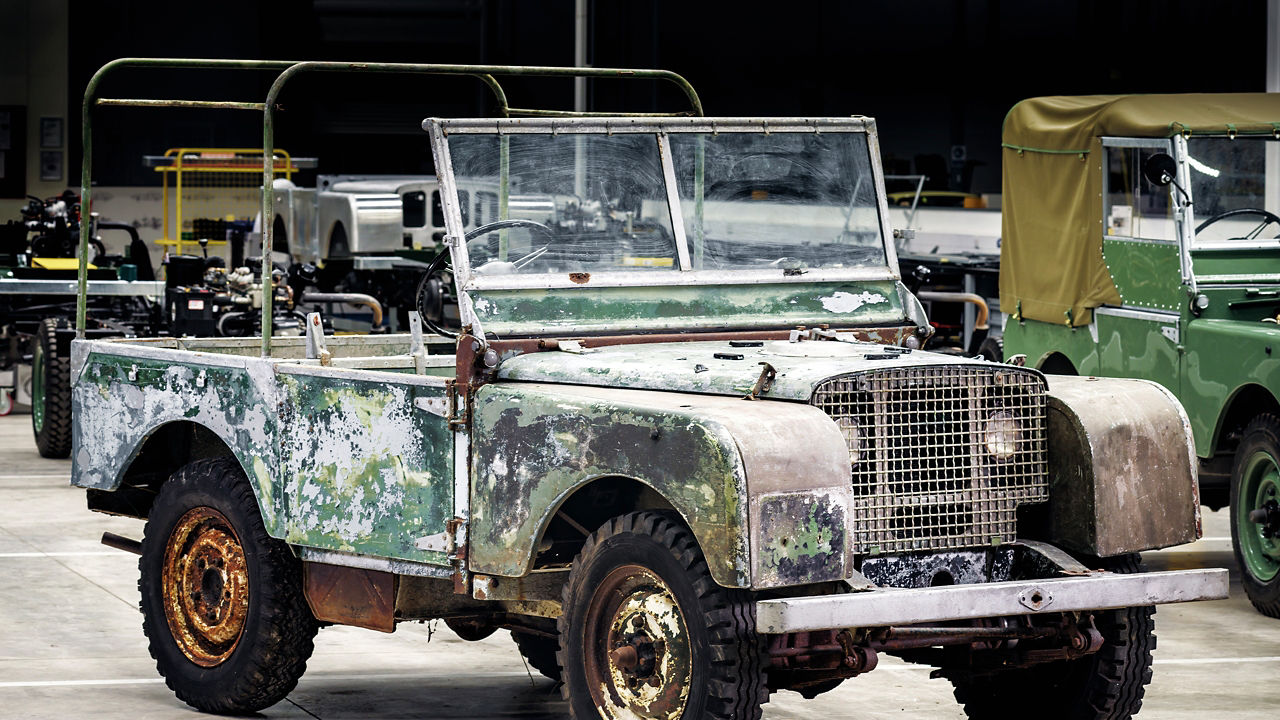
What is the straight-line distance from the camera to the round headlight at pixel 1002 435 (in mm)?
6199

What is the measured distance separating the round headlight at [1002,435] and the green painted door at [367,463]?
5.52ft

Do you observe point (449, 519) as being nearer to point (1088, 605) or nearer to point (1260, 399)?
point (1088, 605)

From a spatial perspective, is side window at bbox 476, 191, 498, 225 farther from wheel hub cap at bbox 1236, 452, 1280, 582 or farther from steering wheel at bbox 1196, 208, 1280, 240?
steering wheel at bbox 1196, 208, 1280, 240

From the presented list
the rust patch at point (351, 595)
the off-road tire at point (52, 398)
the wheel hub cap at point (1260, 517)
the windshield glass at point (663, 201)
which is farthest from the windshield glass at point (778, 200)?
the off-road tire at point (52, 398)

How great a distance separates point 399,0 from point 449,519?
26.7m

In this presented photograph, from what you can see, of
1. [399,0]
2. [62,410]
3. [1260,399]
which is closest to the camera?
[1260,399]

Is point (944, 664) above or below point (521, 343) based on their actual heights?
below

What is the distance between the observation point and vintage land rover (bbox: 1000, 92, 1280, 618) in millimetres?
10266

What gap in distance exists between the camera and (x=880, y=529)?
5.97 m

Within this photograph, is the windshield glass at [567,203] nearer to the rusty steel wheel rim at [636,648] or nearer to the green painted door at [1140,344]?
the rusty steel wheel rim at [636,648]

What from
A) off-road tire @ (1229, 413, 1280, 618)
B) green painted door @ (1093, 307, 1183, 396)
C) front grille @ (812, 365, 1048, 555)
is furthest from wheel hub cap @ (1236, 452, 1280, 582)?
front grille @ (812, 365, 1048, 555)

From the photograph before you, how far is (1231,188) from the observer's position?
11227mm

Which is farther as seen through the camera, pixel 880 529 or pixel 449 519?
pixel 449 519

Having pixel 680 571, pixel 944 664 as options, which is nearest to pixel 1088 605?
pixel 944 664
